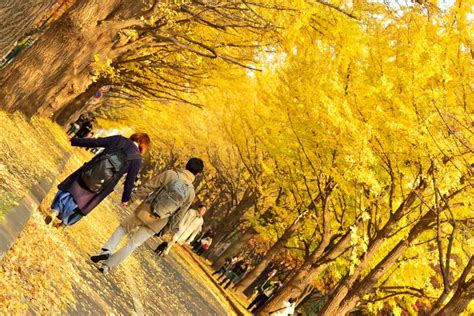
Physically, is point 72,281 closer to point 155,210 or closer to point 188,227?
point 155,210

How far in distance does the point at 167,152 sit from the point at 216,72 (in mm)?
30931

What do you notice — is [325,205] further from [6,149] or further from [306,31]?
[6,149]

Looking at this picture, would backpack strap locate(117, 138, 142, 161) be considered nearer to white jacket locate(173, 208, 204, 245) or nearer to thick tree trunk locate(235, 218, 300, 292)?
white jacket locate(173, 208, 204, 245)

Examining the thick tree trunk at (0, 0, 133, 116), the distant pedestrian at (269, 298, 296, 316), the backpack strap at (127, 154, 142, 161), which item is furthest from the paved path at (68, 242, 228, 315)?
the thick tree trunk at (0, 0, 133, 116)

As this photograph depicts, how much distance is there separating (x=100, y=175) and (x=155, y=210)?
0.85 m

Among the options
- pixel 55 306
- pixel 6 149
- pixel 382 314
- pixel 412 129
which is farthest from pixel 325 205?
pixel 382 314

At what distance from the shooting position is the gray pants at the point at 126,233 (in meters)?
7.45

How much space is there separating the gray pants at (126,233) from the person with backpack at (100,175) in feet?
1.69

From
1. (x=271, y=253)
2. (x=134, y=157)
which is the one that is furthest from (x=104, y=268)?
(x=271, y=253)

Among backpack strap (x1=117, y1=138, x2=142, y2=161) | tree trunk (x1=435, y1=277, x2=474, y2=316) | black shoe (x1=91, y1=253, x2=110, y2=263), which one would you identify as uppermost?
tree trunk (x1=435, y1=277, x2=474, y2=316)

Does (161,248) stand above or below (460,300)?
below

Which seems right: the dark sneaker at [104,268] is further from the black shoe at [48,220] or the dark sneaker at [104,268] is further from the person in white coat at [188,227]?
the person in white coat at [188,227]

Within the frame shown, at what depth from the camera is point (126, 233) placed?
7559 millimetres

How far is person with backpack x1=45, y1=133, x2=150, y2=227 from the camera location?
6.80 m
